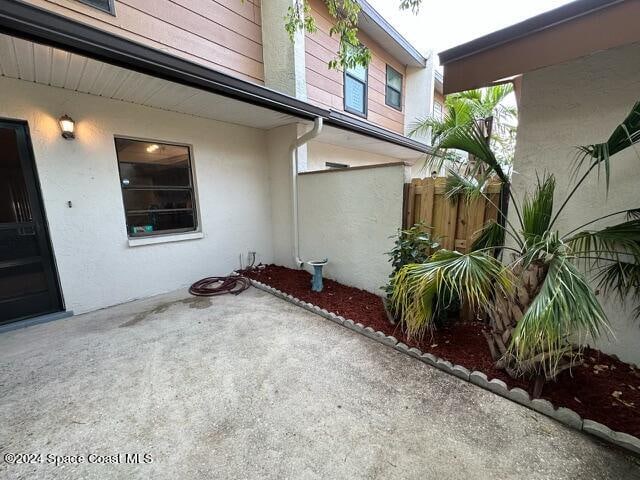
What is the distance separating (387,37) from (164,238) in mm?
6571

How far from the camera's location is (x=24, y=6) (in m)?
1.86

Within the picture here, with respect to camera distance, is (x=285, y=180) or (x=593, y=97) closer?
(x=593, y=97)

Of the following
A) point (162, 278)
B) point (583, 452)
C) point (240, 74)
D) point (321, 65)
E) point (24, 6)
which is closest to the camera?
point (583, 452)

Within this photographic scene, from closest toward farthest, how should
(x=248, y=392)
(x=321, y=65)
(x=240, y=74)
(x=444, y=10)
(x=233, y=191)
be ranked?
(x=248, y=392) < (x=444, y=10) < (x=240, y=74) < (x=233, y=191) < (x=321, y=65)

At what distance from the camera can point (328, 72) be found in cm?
534

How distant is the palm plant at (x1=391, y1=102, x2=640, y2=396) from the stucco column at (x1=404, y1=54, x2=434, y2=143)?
594 cm

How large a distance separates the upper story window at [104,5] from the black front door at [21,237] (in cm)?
165

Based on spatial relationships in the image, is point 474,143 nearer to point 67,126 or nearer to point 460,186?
point 460,186

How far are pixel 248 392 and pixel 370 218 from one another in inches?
100

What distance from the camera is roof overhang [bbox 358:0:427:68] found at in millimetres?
5500

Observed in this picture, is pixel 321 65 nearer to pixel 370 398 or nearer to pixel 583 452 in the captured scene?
pixel 370 398

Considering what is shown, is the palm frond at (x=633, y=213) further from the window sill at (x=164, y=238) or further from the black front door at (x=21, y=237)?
the black front door at (x=21, y=237)

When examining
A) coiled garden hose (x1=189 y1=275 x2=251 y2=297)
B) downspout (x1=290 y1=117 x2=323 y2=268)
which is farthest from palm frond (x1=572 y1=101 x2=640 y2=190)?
coiled garden hose (x1=189 y1=275 x2=251 y2=297)

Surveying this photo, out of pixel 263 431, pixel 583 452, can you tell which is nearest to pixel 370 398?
pixel 263 431
